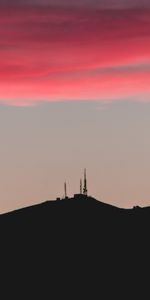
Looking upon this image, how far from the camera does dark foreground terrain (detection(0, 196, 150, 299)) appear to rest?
11106 cm

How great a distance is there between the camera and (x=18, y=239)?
114625 millimetres

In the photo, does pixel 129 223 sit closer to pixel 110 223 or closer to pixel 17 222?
pixel 110 223

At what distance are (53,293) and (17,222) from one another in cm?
847

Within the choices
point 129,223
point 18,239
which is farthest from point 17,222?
point 129,223

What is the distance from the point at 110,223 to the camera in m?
114

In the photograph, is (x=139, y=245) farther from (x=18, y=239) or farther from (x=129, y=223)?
(x=18, y=239)

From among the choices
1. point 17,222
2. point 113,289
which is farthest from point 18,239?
point 113,289

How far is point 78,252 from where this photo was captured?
11306cm

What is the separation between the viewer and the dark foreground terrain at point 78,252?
11106 cm

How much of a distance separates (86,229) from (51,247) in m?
3.17

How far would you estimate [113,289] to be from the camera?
111 meters

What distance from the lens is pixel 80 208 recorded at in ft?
381

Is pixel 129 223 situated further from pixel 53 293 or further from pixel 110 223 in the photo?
pixel 53 293

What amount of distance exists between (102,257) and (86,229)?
2742mm
